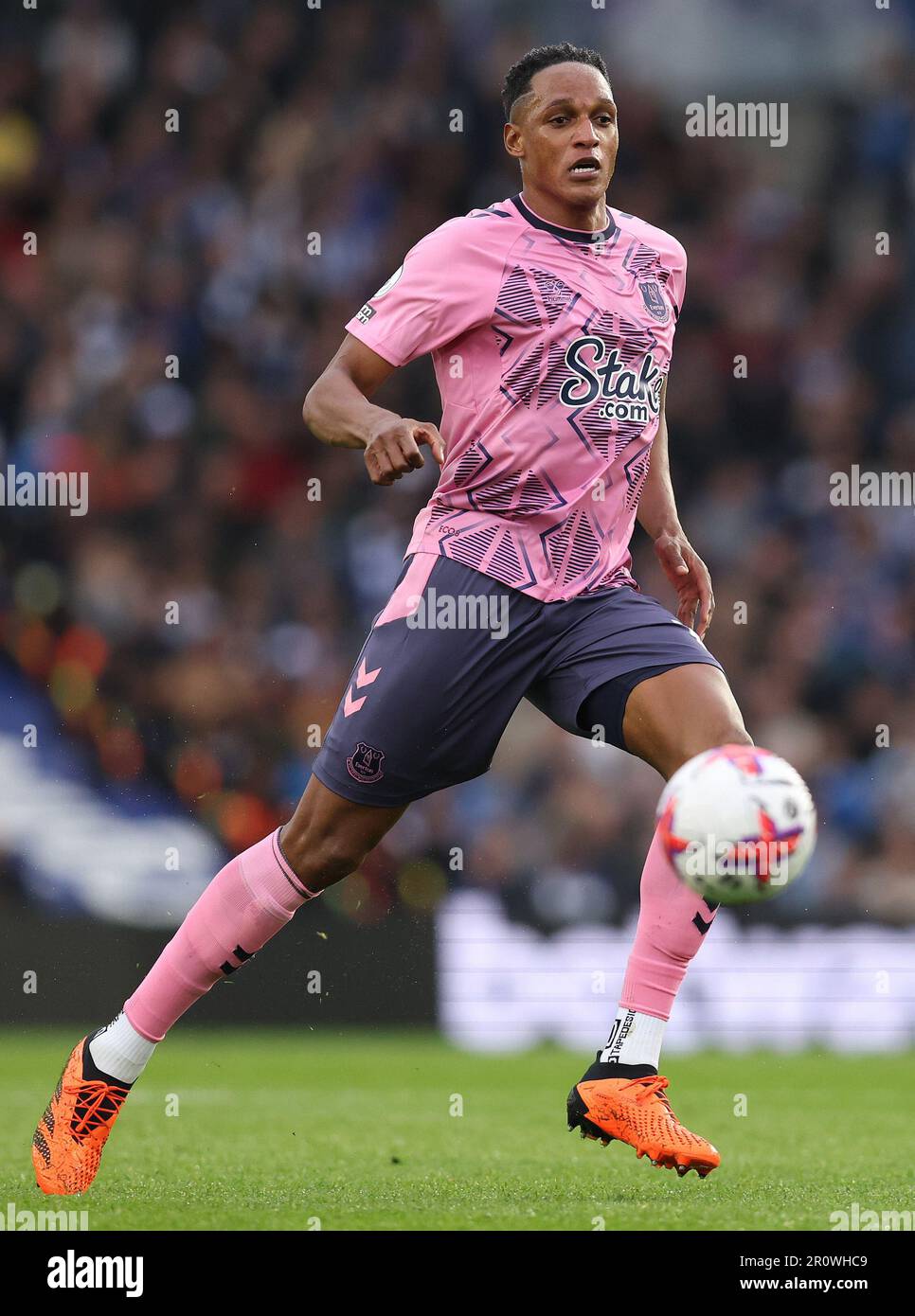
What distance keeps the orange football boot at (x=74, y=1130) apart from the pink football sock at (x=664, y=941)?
129 cm

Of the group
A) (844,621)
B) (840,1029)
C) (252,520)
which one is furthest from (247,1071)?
(844,621)

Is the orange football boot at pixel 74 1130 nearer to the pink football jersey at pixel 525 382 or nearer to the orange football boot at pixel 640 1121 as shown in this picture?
the orange football boot at pixel 640 1121

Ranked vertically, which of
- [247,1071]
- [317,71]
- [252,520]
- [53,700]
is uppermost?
[317,71]

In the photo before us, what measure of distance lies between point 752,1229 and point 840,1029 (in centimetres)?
539

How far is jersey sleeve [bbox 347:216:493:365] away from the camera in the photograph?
4645 millimetres

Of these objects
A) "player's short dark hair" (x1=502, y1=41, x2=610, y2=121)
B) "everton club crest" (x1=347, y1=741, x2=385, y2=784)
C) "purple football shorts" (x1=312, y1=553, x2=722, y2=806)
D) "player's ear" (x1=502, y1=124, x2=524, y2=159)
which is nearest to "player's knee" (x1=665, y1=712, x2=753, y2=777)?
"purple football shorts" (x1=312, y1=553, x2=722, y2=806)

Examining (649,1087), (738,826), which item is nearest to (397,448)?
(738,826)

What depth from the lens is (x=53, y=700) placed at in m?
10.6

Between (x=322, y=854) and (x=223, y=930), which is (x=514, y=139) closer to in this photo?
(x=322, y=854)

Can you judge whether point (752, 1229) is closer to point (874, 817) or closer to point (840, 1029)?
point (840, 1029)

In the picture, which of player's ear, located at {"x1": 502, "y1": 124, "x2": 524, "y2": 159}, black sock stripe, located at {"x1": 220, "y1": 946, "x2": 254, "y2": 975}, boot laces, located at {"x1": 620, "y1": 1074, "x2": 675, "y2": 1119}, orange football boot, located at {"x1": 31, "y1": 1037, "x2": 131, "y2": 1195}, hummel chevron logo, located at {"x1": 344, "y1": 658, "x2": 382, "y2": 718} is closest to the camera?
boot laces, located at {"x1": 620, "y1": 1074, "x2": 675, "y2": 1119}

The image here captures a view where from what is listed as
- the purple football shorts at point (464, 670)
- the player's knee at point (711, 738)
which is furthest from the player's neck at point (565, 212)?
the player's knee at point (711, 738)

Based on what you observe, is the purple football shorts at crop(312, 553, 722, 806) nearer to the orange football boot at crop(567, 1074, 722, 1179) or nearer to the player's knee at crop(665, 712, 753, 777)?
the player's knee at crop(665, 712, 753, 777)

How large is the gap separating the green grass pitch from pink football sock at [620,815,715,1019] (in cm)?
47
